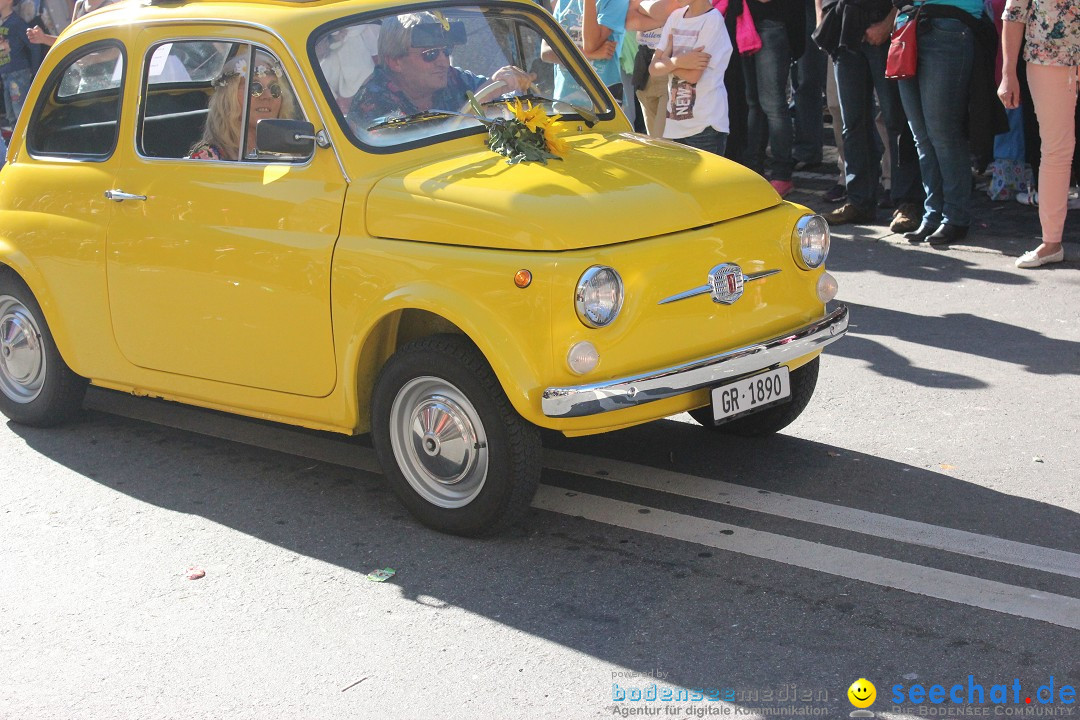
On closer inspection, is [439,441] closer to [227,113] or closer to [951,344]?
[227,113]

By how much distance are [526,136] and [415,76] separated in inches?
22.1

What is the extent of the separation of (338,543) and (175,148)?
1999 mm

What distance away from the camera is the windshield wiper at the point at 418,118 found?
217 inches

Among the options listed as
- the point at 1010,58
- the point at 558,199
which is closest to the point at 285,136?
the point at 558,199

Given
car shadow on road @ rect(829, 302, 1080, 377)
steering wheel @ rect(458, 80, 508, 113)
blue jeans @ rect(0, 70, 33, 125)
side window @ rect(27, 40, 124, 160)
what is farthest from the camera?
blue jeans @ rect(0, 70, 33, 125)

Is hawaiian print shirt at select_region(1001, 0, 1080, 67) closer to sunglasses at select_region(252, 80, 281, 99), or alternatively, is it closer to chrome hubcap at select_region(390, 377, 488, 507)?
sunglasses at select_region(252, 80, 281, 99)

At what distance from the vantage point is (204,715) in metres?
4.00

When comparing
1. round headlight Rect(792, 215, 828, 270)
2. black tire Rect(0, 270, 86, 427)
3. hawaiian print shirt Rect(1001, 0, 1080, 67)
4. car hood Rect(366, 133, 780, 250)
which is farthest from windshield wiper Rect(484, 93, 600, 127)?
hawaiian print shirt Rect(1001, 0, 1080, 67)

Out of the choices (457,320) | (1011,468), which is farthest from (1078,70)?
(457,320)

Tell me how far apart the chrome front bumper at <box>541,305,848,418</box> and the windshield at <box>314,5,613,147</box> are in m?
1.45

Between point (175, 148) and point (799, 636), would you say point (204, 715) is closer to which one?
point (799, 636)

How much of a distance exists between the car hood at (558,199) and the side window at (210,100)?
62 centimetres

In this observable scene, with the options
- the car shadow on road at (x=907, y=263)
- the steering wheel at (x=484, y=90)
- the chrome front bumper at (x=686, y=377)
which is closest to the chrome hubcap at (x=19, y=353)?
the steering wheel at (x=484, y=90)

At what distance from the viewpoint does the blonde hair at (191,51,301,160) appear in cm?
574
